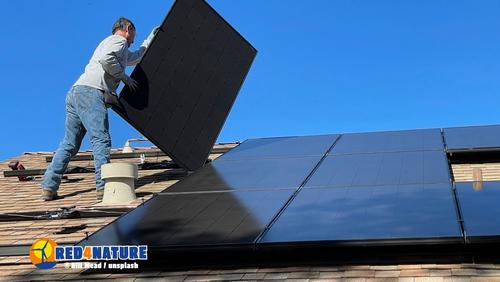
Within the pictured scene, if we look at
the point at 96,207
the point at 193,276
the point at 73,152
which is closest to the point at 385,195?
the point at 193,276

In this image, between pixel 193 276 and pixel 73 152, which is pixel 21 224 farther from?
pixel 193 276

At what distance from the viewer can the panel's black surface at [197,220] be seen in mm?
4219

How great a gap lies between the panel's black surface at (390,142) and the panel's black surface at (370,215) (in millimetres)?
1948

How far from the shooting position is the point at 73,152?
736 centimetres

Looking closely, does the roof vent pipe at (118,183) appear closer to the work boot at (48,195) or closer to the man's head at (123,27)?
the work boot at (48,195)

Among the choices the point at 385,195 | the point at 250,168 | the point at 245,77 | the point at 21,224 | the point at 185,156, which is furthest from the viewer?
the point at 245,77

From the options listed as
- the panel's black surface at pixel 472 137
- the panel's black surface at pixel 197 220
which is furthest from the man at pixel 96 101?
the panel's black surface at pixel 472 137

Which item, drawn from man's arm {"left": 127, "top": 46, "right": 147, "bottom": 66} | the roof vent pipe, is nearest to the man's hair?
man's arm {"left": 127, "top": 46, "right": 147, "bottom": 66}

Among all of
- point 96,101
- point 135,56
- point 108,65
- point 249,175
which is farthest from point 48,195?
point 249,175

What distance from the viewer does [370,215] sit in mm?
4223

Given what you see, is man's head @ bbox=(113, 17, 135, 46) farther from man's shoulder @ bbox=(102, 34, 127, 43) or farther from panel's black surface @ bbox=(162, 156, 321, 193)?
panel's black surface @ bbox=(162, 156, 321, 193)

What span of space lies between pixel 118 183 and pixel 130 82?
3.65 ft

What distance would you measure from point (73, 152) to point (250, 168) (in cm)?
221

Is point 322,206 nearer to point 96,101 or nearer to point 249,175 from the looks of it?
point 249,175
